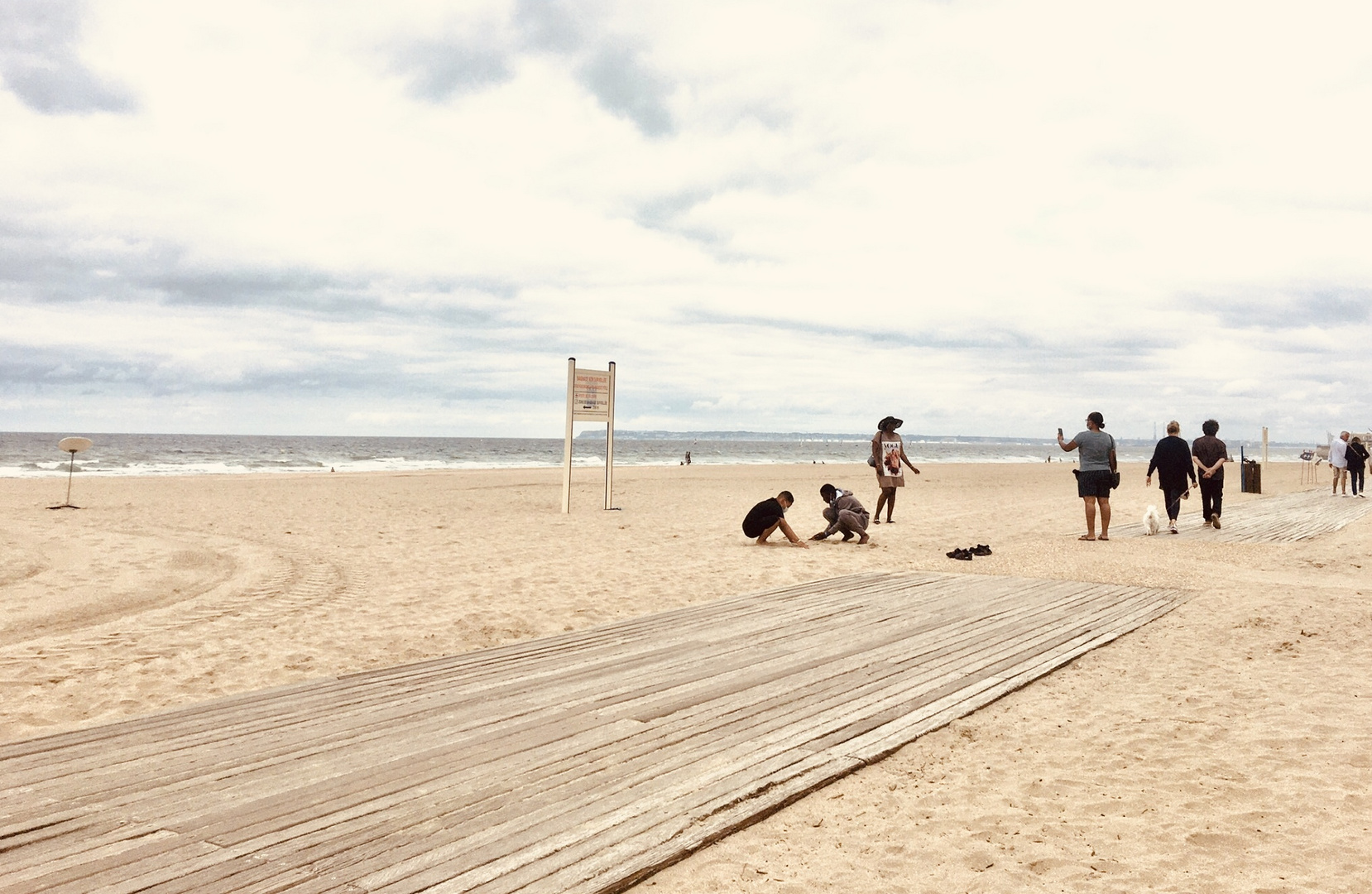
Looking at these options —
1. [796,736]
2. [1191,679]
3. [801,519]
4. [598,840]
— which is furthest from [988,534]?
[598,840]

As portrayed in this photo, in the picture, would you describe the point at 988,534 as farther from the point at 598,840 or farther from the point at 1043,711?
the point at 598,840

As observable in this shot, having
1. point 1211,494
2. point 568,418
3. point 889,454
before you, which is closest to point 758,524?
point 889,454

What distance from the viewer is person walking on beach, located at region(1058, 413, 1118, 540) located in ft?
39.3

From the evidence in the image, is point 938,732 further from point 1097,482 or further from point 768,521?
point 1097,482

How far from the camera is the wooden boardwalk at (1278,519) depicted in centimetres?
1316

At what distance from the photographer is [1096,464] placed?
1217 cm

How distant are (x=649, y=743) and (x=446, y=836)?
1136 millimetres

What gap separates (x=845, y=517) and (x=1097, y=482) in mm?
3618

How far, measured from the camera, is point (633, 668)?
5.18 metres

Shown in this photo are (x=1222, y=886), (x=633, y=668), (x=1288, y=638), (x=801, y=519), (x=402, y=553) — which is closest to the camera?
(x=1222, y=886)

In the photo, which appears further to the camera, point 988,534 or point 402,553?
point 988,534

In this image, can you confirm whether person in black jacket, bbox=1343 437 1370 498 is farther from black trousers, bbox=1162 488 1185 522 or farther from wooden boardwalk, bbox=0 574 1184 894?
wooden boardwalk, bbox=0 574 1184 894

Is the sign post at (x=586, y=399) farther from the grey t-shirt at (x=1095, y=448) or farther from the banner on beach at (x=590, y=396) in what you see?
the grey t-shirt at (x=1095, y=448)

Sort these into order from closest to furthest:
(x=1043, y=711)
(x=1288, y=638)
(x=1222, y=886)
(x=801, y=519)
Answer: (x=1222, y=886), (x=1043, y=711), (x=1288, y=638), (x=801, y=519)
